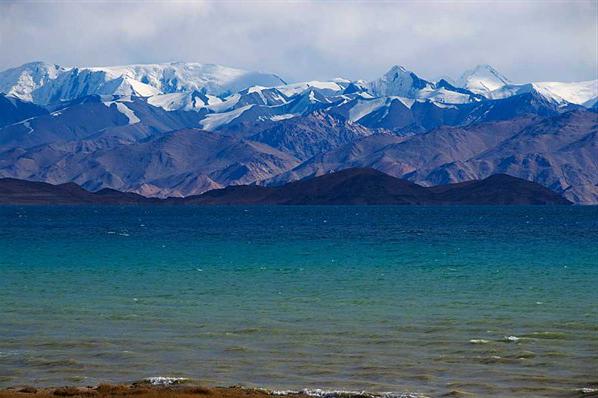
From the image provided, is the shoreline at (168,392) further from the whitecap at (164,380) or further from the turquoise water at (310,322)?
the turquoise water at (310,322)

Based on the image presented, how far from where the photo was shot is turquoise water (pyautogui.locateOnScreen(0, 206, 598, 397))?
34125 mm

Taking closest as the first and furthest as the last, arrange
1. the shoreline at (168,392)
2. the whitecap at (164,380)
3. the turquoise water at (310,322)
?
the shoreline at (168,392), the whitecap at (164,380), the turquoise water at (310,322)

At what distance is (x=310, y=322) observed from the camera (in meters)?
46.0

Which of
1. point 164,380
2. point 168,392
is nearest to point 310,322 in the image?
point 164,380

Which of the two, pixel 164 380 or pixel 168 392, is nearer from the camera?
pixel 168 392

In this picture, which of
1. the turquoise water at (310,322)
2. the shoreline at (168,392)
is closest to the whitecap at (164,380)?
the shoreline at (168,392)

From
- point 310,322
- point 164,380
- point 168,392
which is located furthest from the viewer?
point 310,322

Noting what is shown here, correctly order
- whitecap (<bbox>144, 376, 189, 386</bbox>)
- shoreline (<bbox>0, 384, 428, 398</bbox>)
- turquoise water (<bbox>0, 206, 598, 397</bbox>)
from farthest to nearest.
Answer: turquoise water (<bbox>0, 206, 598, 397</bbox>)
whitecap (<bbox>144, 376, 189, 386</bbox>)
shoreline (<bbox>0, 384, 428, 398</bbox>)

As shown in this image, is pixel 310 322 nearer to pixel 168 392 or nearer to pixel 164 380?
pixel 164 380

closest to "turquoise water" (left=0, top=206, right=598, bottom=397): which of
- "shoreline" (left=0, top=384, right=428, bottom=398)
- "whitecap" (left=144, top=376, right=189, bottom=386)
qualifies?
"whitecap" (left=144, top=376, right=189, bottom=386)

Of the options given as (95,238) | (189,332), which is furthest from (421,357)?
(95,238)

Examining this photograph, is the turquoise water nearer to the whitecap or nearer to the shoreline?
the whitecap

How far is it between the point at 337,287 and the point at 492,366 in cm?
2747

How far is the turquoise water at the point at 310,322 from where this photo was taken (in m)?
34.1
